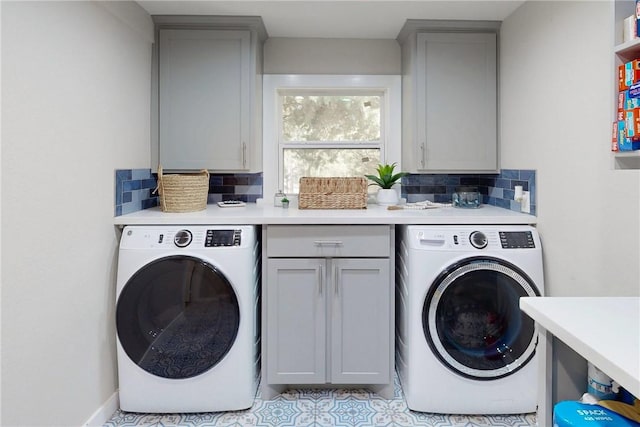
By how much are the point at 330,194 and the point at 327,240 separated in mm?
422

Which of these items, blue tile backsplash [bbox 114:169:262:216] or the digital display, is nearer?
the digital display

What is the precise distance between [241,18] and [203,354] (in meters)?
1.96

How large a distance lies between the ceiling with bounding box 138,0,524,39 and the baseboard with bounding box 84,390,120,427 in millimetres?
2162

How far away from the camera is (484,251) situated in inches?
81.4

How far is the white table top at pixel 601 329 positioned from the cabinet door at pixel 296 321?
1204mm

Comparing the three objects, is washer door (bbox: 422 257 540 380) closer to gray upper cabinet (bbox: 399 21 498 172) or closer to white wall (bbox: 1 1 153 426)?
gray upper cabinet (bbox: 399 21 498 172)

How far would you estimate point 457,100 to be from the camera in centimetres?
266

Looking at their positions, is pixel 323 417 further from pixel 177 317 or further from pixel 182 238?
pixel 182 238

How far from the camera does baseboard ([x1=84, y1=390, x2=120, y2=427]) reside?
195 centimetres

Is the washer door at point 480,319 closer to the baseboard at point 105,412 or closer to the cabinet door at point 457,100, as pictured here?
the cabinet door at point 457,100

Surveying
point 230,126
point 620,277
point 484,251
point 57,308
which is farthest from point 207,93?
point 620,277

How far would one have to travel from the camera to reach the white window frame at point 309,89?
9.64 feet

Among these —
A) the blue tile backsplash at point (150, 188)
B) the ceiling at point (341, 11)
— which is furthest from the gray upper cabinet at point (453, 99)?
the blue tile backsplash at point (150, 188)

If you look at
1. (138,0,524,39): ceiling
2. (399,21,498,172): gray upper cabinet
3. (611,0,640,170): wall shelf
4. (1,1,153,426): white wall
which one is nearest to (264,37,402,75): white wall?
(138,0,524,39): ceiling
